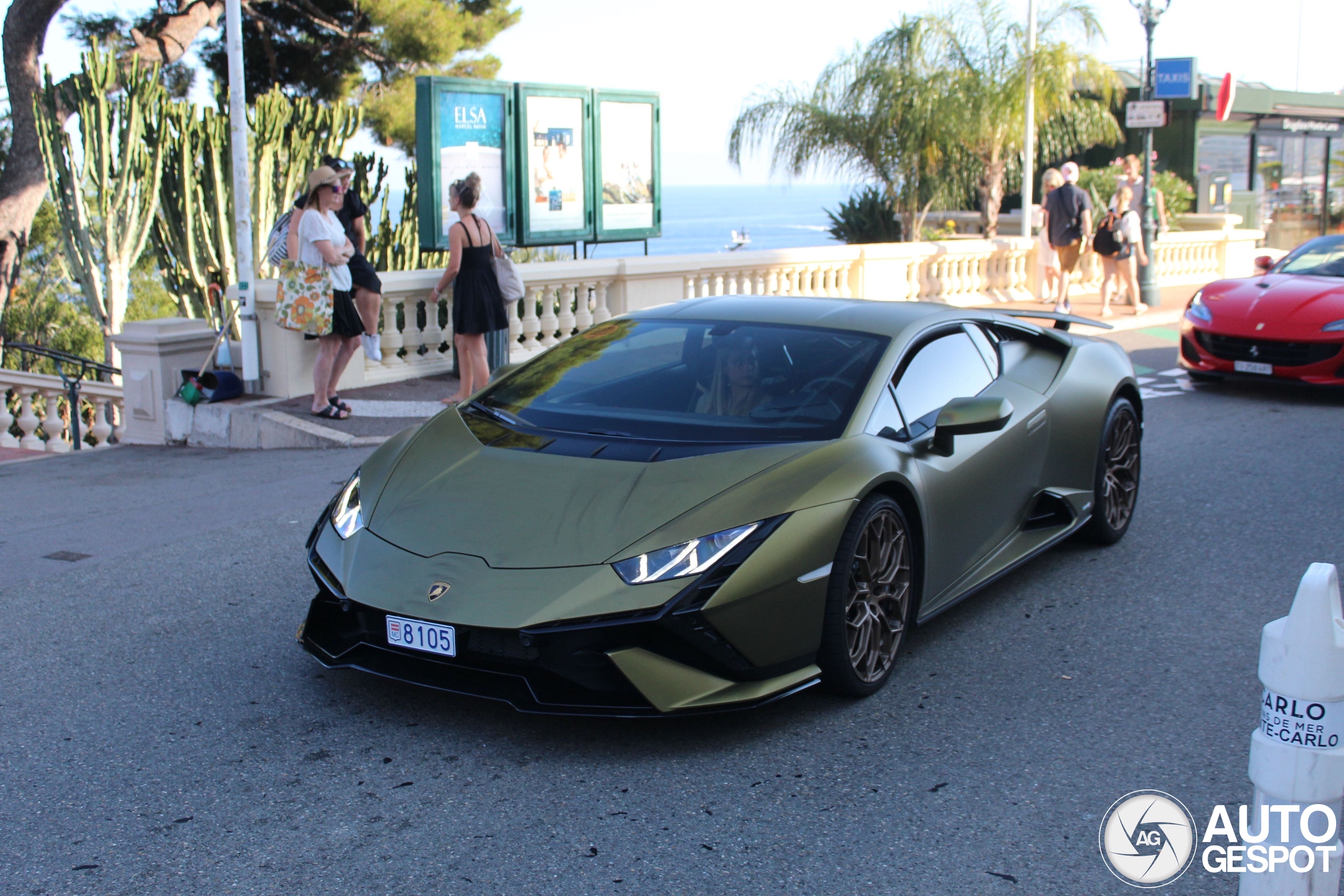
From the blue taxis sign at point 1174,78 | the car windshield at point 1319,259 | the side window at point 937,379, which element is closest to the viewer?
the side window at point 937,379

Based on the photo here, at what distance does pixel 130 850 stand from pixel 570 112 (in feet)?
34.9

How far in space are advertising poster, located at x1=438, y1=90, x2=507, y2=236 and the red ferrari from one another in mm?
6537

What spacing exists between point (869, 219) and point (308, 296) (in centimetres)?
1805

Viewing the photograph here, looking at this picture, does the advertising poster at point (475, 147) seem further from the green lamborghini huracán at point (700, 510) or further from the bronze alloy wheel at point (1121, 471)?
the bronze alloy wheel at point (1121, 471)

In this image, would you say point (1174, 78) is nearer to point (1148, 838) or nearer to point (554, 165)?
point (554, 165)

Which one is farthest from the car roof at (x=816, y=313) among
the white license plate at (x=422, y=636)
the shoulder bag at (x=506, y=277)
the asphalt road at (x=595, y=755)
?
the shoulder bag at (x=506, y=277)

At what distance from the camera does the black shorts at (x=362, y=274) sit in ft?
32.1

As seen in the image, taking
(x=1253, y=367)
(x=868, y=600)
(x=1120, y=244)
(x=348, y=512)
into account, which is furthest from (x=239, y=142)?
(x=1120, y=244)

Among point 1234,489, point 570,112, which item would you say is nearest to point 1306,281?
point 1234,489

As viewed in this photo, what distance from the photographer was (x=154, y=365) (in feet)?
33.9

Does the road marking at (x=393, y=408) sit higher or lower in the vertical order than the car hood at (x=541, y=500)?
lower

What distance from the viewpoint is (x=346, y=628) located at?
12.8 ft

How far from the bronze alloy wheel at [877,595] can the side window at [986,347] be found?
134cm

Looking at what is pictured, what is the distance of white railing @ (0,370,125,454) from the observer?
43.3 ft
